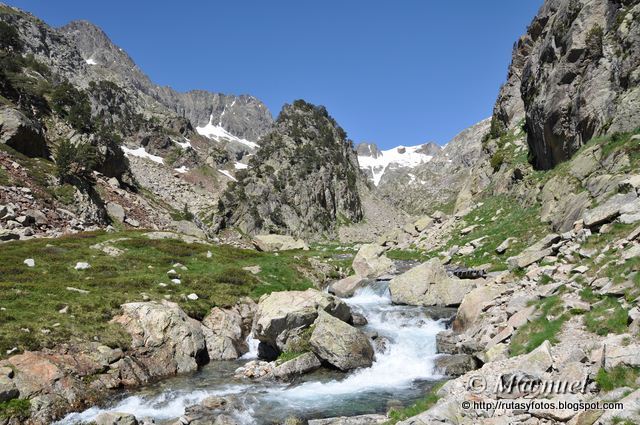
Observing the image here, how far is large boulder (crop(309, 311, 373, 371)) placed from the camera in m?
20.6

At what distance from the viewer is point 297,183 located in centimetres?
12044

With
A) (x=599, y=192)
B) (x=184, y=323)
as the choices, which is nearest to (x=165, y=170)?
(x=184, y=323)

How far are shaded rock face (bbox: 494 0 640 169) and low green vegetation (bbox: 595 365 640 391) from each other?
24508 mm

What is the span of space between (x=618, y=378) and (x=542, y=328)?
18.9ft

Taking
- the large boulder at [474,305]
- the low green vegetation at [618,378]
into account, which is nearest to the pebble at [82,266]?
the large boulder at [474,305]

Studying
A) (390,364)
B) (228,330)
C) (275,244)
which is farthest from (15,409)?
(275,244)

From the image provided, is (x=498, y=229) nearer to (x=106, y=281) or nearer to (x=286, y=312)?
(x=286, y=312)

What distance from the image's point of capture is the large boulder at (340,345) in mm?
20609

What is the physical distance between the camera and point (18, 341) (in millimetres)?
17719

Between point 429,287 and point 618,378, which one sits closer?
point 618,378

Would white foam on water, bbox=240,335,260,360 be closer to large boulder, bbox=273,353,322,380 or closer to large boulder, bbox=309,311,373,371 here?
large boulder, bbox=273,353,322,380

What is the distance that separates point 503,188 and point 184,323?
38943mm

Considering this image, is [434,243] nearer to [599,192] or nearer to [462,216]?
[462,216]

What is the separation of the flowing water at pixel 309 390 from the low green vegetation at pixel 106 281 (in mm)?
4476
